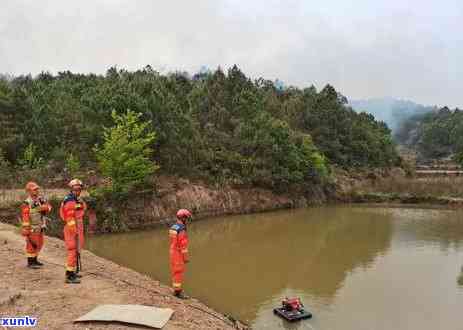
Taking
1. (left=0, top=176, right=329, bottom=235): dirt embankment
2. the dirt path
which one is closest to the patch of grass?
(left=0, top=176, right=329, bottom=235): dirt embankment

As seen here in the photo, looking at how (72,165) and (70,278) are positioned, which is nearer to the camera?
(70,278)

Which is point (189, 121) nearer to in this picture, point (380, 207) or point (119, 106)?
point (119, 106)

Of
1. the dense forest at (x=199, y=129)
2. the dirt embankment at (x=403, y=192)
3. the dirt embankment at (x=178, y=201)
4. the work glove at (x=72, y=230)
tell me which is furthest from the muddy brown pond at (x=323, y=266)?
the dirt embankment at (x=403, y=192)

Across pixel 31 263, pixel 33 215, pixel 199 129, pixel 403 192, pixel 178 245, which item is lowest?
pixel 403 192

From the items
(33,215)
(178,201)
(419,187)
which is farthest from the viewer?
(419,187)

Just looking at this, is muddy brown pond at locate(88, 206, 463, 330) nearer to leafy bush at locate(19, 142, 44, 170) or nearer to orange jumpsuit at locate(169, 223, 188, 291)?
orange jumpsuit at locate(169, 223, 188, 291)

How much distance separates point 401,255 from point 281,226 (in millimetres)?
8548

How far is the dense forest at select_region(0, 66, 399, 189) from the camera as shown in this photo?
2580 centimetres

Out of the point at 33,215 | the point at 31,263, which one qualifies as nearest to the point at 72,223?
the point at 33,215

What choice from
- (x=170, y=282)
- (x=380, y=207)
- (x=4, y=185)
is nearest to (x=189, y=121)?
(x=4, y=185)

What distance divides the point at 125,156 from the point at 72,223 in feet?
48.3

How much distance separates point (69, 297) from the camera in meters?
7.96

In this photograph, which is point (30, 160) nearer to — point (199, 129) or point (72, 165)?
point (72, 165)

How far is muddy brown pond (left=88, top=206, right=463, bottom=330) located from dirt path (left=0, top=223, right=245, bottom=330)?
2681mm
